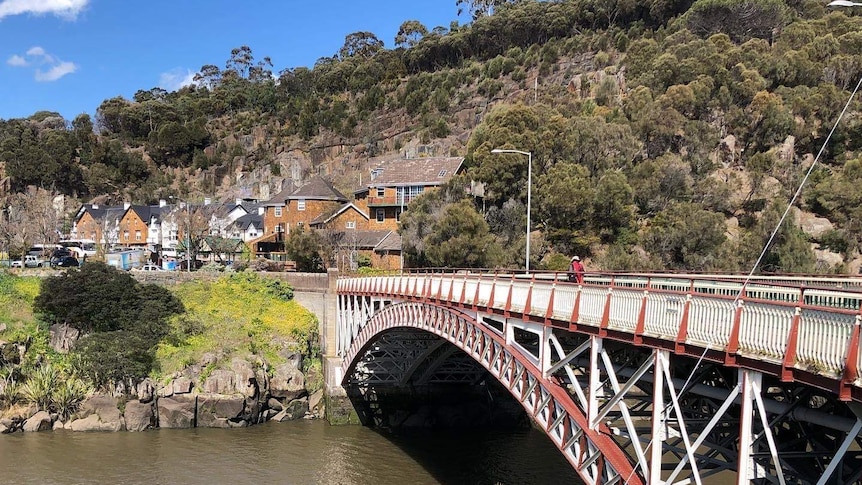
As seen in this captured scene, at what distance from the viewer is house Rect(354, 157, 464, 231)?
64.4 metres

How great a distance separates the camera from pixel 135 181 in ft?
370

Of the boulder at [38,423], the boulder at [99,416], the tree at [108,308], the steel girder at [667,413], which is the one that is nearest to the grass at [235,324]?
the tree at [108,308]

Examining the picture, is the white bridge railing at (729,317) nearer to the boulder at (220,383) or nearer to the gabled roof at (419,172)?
the boulder at (220,383)

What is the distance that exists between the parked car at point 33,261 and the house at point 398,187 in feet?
93.3

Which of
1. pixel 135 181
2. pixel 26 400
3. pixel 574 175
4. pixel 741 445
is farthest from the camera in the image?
pixel 135 181

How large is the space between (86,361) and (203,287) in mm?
13711

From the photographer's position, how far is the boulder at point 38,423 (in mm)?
35938

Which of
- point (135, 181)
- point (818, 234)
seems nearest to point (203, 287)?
point (818, 234)

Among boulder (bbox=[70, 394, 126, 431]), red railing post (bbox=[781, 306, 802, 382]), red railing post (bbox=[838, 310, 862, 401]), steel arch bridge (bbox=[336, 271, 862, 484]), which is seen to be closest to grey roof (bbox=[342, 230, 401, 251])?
boulder (bbox=[70, 394, 126, 431])

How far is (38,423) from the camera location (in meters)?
36.0

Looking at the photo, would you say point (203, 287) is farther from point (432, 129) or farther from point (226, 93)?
point (226, 93)

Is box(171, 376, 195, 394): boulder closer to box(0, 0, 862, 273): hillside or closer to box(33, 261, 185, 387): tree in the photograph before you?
box(33, 261, 185, 387): tree

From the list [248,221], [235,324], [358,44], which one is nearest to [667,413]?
[235,324]

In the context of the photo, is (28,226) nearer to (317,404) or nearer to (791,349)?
(317,404)
